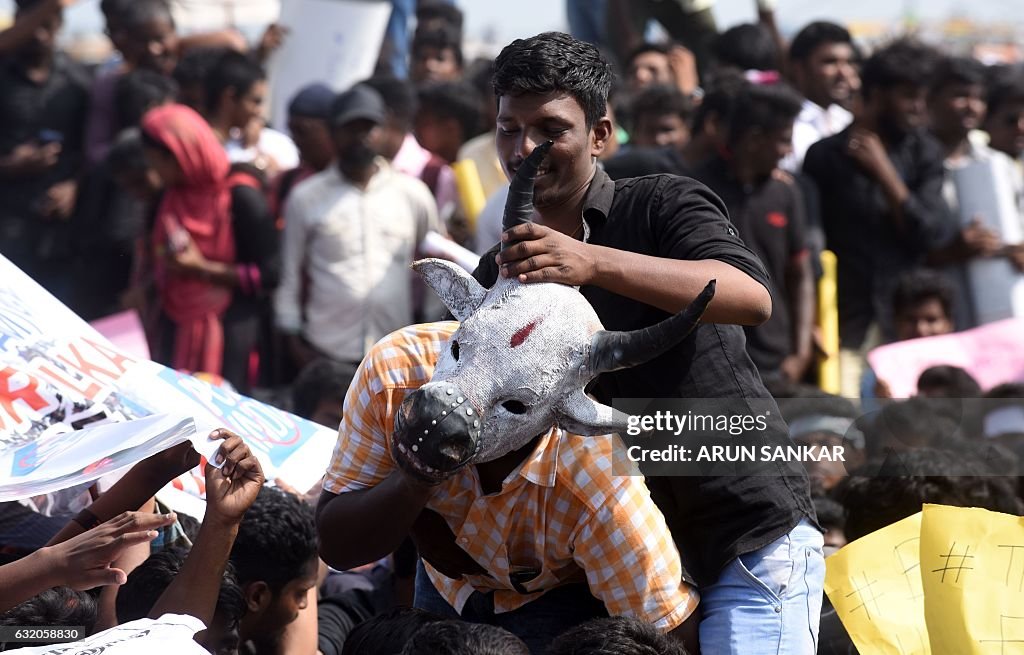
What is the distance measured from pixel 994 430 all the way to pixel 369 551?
3799mm

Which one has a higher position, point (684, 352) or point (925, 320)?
point (684, 352)

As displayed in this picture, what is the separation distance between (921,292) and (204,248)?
333cm

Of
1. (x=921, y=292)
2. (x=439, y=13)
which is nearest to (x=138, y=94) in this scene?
(x=439, y=13)

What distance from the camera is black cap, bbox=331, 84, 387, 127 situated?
721 centimetres

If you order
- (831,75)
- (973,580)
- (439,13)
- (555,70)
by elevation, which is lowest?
(973,580)

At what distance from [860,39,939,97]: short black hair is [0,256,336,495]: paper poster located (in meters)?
4.44

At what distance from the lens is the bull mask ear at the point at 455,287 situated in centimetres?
289

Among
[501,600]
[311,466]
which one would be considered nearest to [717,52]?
[311,466]

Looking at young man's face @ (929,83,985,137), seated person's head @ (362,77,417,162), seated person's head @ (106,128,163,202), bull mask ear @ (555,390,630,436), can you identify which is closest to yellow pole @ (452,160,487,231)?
seated person's head @ (362,77,417,162)

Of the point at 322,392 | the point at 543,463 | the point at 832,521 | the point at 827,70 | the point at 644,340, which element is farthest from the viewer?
the point at 827,70

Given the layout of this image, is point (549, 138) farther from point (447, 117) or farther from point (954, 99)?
point (954, 99)

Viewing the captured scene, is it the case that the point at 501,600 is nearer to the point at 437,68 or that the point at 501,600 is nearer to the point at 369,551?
the point at 369,551

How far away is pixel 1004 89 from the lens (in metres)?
8.60

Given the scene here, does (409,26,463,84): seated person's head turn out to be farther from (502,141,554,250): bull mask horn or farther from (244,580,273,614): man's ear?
(502,141,554,250): bull mask horn
